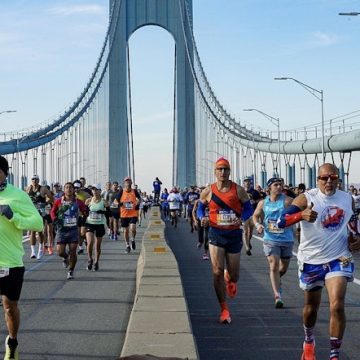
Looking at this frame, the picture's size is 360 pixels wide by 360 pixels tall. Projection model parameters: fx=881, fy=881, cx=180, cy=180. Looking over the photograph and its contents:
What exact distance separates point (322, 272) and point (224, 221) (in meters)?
2.61

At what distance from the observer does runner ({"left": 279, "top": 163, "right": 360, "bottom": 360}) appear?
280 inches

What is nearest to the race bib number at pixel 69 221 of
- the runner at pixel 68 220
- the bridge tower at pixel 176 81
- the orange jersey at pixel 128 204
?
the runner at pixel 68 220

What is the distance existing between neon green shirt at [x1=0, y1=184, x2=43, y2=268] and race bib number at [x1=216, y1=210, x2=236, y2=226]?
3241 mm

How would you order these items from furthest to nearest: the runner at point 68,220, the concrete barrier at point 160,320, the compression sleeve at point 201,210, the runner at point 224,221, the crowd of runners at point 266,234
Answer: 1. the runner at point 68,220
2. the compression sleeve at point 201,210
3. the runner at point 224,221
4. the crowd of runners at point 266,234
5. the concrete barrier at point 160,320

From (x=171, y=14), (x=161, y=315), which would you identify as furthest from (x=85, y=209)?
(x=171, y=14)

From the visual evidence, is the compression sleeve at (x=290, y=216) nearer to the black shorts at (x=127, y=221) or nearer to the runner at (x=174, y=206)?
the black shorts at (x=127, y=221)

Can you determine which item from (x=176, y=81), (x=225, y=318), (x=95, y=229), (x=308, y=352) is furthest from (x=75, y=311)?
(x=176, y=81)

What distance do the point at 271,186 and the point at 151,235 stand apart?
30.5 ft

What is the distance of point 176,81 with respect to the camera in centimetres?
9081

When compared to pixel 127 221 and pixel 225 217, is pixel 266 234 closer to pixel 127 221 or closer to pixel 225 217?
pixel 225 217

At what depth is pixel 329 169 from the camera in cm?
729

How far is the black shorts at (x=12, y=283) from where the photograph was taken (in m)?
6.85

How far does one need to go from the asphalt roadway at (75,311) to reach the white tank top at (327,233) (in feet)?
6.17

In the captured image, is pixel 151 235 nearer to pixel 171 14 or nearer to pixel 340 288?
pixel 340 288
